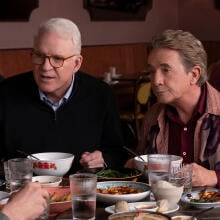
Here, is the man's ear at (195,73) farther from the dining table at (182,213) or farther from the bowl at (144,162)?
the dining table at (182,213)

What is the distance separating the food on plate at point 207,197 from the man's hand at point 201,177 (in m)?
0.11

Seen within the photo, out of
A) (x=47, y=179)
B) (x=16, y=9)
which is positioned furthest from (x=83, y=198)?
(x=16, y=9)

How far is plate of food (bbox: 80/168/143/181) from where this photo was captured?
2.11 m

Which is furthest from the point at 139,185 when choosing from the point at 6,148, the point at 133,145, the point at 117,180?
the point at 133,145

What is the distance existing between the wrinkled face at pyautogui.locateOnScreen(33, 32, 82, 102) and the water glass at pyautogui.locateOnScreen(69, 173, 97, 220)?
902 millimetres

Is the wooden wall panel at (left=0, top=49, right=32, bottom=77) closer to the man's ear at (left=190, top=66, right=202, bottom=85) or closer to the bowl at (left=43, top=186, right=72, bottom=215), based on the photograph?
the man's ear at (left=190, top=66, right=202, bottom=85)

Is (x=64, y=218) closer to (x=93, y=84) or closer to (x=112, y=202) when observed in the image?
(x=112, y=202)

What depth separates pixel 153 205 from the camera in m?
1.82

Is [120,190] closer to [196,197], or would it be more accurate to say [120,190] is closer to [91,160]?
[196,197]

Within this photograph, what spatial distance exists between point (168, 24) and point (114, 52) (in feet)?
5.85

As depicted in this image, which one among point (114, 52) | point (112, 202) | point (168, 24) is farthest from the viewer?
point (168, 24)

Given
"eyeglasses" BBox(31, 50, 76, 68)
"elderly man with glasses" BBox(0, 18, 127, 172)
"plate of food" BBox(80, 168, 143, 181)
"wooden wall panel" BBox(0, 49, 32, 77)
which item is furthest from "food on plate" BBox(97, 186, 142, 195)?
"wooden wall panel" BBox(0, 49, 32, 77)

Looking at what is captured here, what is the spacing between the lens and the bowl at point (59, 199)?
179 centimetres

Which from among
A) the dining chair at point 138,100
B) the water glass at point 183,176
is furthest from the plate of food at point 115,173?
the dining chair at point 138,100
